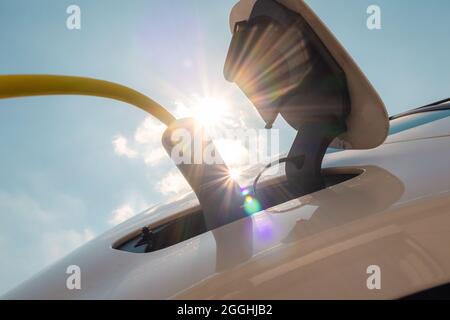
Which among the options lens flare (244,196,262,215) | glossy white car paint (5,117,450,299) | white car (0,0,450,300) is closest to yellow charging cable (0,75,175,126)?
white car (0,0,450,300)

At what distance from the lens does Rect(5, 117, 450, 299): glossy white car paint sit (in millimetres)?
818

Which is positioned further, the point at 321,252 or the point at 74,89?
the point at 74,89

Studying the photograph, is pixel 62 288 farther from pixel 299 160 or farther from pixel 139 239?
pixel 299 160

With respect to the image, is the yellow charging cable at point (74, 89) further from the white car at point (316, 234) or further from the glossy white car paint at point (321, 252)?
the glossy white car paint at point (321, 252)

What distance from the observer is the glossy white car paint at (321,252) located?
82cm

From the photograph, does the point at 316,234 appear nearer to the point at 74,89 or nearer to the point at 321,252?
the point at 321,252

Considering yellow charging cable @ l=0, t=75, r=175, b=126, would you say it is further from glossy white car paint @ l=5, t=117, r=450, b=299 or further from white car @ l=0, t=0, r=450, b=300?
glossy white car paint @ l=5, t=117, r=450, b=299

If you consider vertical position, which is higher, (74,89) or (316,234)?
(74,89)

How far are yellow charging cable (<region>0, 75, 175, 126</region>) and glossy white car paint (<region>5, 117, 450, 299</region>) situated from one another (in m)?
0.52

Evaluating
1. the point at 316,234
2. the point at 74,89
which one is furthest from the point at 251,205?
the point at 74,89

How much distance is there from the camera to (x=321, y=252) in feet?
2.76

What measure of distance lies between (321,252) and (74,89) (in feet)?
2.66

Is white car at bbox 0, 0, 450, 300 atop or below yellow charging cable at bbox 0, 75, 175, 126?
below
